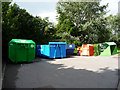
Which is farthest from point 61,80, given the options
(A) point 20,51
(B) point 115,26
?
(B) point 115,26

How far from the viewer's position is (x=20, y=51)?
7.73m

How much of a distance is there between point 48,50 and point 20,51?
2829 millimetres

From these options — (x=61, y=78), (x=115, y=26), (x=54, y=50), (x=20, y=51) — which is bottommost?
(x=61, y=78)

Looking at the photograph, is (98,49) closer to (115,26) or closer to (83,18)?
(83,18)

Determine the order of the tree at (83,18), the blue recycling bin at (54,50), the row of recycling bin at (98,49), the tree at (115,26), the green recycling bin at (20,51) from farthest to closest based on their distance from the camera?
1. the tree at (115,26)
2. the tree at (83,18)
3. the row of recycling bin at (98,49)
4. the blue recycling bin at (54,50)
5. the green recycling bin at (20,51)

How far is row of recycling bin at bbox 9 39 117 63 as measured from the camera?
761 cm

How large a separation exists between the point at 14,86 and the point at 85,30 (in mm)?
19566

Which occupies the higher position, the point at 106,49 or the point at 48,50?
the point at 48,50

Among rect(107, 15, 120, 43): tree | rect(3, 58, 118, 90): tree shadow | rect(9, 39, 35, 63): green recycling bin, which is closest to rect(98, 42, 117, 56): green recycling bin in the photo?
rect(3, 58, 118, 90): tree shadow

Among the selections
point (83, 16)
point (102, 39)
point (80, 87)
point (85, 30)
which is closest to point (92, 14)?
point (83, 16)

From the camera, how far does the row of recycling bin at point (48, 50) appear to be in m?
7.61

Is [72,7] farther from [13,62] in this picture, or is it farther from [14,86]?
[14,86]

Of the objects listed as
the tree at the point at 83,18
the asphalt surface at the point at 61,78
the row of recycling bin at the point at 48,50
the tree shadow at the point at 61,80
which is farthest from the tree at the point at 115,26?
the tree shadow at the point at 61,80

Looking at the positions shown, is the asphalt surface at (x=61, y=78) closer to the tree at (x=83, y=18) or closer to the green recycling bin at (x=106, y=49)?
the green recycling bin at (x=106, y=49)
